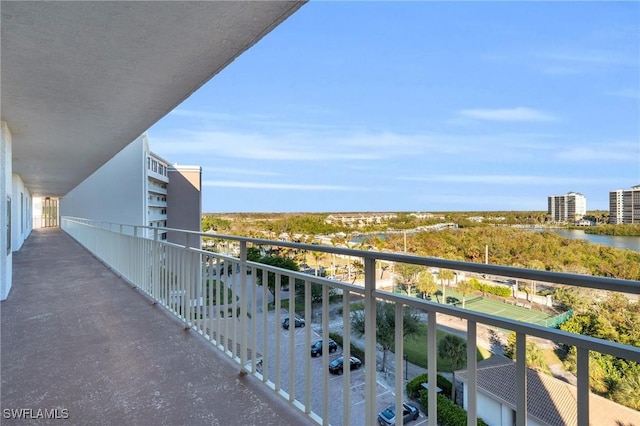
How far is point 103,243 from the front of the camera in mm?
6809

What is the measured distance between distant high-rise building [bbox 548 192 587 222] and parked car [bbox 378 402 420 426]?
5112 mm

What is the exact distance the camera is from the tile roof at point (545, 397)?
2.76 feet

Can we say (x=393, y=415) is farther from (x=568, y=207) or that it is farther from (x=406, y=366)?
(x=568, y=207)

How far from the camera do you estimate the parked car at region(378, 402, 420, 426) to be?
57.5 inches

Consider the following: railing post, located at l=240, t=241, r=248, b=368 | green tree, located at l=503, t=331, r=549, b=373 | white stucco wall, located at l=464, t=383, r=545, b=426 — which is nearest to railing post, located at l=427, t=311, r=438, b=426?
white stucco wall, located at l=464, t=383, r=545, b=426

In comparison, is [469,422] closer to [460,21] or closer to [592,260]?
[592,260]

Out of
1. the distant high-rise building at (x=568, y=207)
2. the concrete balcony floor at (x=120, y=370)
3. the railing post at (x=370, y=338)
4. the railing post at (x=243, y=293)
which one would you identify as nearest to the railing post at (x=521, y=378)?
the railing post at (x=370, y=338)

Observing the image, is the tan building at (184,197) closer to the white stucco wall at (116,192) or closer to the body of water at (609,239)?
the white stucco wall at (116,192)

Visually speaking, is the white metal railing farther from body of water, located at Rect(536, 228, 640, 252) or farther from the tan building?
the tan building

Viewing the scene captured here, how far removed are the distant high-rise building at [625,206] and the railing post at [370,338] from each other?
4.82 meters

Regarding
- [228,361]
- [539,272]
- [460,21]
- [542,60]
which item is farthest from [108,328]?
[542,60]

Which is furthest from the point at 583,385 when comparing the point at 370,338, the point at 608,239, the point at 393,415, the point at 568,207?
the point at 568,207

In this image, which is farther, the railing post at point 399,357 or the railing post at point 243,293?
the railing post at point 243,293

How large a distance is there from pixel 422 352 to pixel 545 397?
0.49 metres
